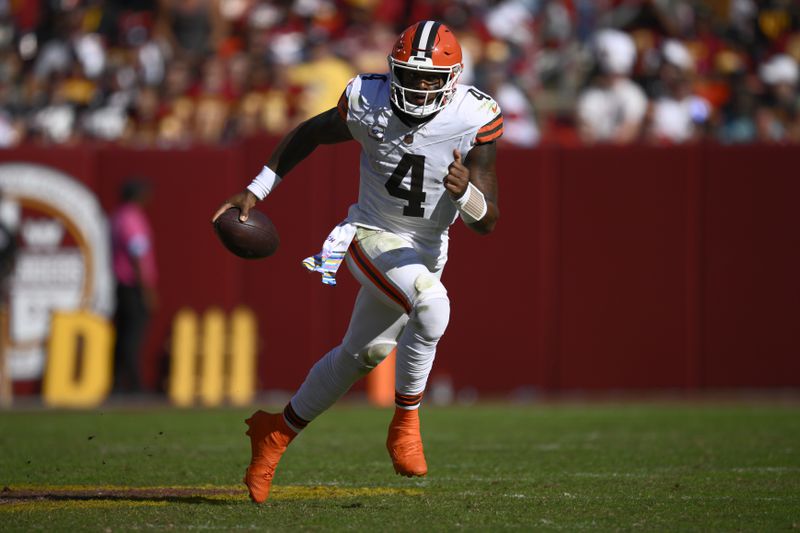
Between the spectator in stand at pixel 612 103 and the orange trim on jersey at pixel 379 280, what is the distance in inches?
261

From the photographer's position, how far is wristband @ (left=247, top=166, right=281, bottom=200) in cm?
531

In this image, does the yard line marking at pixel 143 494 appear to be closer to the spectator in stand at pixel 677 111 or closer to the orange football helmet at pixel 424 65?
the orange football helmet at pixel 424 65

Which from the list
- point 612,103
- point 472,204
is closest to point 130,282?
point 612,103

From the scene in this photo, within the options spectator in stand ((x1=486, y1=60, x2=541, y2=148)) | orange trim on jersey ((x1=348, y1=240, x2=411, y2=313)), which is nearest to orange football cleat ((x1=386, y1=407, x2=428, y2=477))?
orange trim on jersey ((x1=348, y1=240, x2=411, y2=313))

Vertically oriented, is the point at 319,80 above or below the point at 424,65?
above

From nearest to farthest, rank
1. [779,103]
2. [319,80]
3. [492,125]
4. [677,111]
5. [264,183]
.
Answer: [492,125] → [264,183] → [677,111] → [779,103] → [319,80]

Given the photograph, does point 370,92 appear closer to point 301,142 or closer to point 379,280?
point 301,142

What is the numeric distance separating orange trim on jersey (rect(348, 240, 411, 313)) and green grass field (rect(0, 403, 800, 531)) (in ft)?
2.62

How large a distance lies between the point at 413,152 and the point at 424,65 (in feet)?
1.22

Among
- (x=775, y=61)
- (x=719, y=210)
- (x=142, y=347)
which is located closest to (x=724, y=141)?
(x=719, y=210)

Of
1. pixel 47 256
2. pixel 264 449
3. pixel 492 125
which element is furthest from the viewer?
pixel 47 256

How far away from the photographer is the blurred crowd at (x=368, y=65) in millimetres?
11883

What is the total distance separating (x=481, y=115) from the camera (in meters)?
5.21

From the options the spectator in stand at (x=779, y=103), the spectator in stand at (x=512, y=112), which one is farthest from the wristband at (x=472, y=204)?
the spectator in stand at (x=779, y=103)
